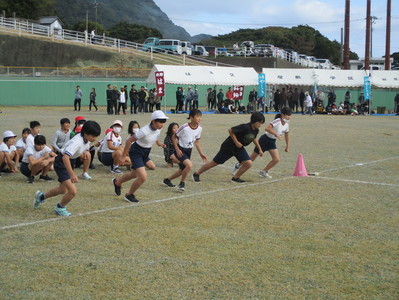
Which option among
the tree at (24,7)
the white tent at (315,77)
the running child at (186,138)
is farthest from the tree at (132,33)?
the running child at (186,138)

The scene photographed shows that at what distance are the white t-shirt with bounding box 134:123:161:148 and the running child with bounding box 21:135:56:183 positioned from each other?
2.61 metres

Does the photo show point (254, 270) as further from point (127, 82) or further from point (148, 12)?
point (148, 12)

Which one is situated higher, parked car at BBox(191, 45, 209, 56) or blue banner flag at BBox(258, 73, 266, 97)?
parked car at BBox(191, 45, 209, 56)

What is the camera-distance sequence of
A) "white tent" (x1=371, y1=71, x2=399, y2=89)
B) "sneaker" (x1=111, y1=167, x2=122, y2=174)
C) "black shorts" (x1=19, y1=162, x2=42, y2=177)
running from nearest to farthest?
"black shorts" (x1=19, y1=162, x2=42, y2=177), "sneaker" (x1=111, y1=167, x2=122, y2=174), "white tent" (x1=371, y1=71, x2=399, y2=89)

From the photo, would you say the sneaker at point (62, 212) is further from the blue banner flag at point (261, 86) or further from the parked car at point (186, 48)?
the parked car at point (186, 48)

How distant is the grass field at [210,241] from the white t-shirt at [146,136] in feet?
3.23

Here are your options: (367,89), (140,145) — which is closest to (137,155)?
(140,145)

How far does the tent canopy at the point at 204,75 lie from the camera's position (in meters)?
33.4

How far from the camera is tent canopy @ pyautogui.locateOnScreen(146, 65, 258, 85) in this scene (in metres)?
33.4

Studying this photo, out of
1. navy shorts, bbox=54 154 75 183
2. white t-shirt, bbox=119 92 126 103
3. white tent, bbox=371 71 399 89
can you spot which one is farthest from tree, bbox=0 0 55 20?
navy shorts, bbox=54 154 75 183

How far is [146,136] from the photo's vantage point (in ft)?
27.6

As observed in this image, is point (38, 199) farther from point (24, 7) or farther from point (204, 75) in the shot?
point (24, 7)

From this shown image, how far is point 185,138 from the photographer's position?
32.9ft

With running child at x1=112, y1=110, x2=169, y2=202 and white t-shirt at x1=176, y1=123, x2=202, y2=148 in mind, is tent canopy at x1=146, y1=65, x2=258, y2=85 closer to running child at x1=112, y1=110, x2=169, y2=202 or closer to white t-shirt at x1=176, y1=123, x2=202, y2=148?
white t-shirt at x1=176, y1=123, x2=202, y2=148
